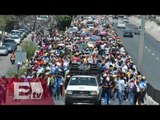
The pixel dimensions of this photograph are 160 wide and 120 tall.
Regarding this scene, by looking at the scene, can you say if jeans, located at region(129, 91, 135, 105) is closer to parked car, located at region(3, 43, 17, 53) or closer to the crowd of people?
the crowd of people

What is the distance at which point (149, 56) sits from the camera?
194 ft

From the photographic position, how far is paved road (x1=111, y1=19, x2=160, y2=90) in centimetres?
4319

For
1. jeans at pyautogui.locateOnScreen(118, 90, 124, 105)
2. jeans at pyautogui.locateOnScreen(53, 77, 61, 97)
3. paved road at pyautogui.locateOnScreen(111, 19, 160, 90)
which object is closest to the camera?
jeans at pyautogui.locateOnScreen(118, 90, 124, 105)

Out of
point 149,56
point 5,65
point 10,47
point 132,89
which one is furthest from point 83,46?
point 149,56

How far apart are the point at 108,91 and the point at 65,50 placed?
12728mm

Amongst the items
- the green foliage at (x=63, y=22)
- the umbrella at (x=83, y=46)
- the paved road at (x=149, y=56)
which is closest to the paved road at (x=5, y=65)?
the umbrella at (x=83, y=46)

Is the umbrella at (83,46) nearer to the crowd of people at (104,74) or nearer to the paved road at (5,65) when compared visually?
the crowd of people at (104,74)

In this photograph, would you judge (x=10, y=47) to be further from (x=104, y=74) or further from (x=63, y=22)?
(x=104, y=74)

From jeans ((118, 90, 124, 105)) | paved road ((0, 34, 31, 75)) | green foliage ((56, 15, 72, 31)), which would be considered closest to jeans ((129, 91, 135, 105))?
jeans ((118, 90, 124, 105))

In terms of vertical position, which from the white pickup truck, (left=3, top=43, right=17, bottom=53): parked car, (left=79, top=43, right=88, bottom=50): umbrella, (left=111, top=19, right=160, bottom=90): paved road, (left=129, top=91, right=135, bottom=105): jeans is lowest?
(left=111, top=19, right=160, bottom=90): paved road
